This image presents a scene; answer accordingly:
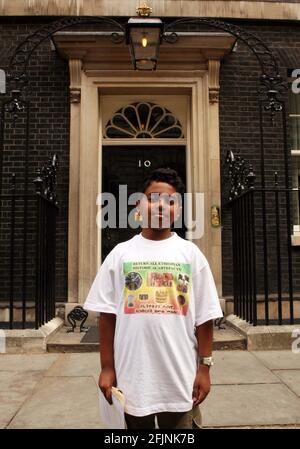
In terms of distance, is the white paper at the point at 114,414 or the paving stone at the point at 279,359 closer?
the white paper at the point at 114,414

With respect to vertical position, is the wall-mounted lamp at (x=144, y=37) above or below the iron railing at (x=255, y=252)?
above

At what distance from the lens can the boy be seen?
2.05 metres

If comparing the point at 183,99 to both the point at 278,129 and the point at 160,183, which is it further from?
the point at 160,183

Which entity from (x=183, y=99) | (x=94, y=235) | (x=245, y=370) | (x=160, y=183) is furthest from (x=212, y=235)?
(x=160, y=183)

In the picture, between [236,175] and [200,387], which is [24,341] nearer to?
[236,175]

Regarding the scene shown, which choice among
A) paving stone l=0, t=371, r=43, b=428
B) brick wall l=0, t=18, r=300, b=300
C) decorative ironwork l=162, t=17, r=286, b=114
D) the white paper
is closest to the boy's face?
the white paper

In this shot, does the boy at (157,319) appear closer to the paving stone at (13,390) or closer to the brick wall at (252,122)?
the paving stone at (13,390)

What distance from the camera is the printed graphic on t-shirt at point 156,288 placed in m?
2.07

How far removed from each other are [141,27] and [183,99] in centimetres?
232

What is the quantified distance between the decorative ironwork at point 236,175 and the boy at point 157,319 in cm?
414

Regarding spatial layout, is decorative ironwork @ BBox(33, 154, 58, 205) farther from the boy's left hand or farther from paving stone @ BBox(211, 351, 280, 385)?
the boy's left hand

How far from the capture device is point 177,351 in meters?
A: 2.07

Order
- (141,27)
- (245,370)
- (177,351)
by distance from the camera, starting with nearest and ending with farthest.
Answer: (177,351) < (245,370) < (141,27)

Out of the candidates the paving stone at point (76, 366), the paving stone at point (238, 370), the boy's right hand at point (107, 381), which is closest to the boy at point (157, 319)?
the boy's right hand at point (107, 381)
